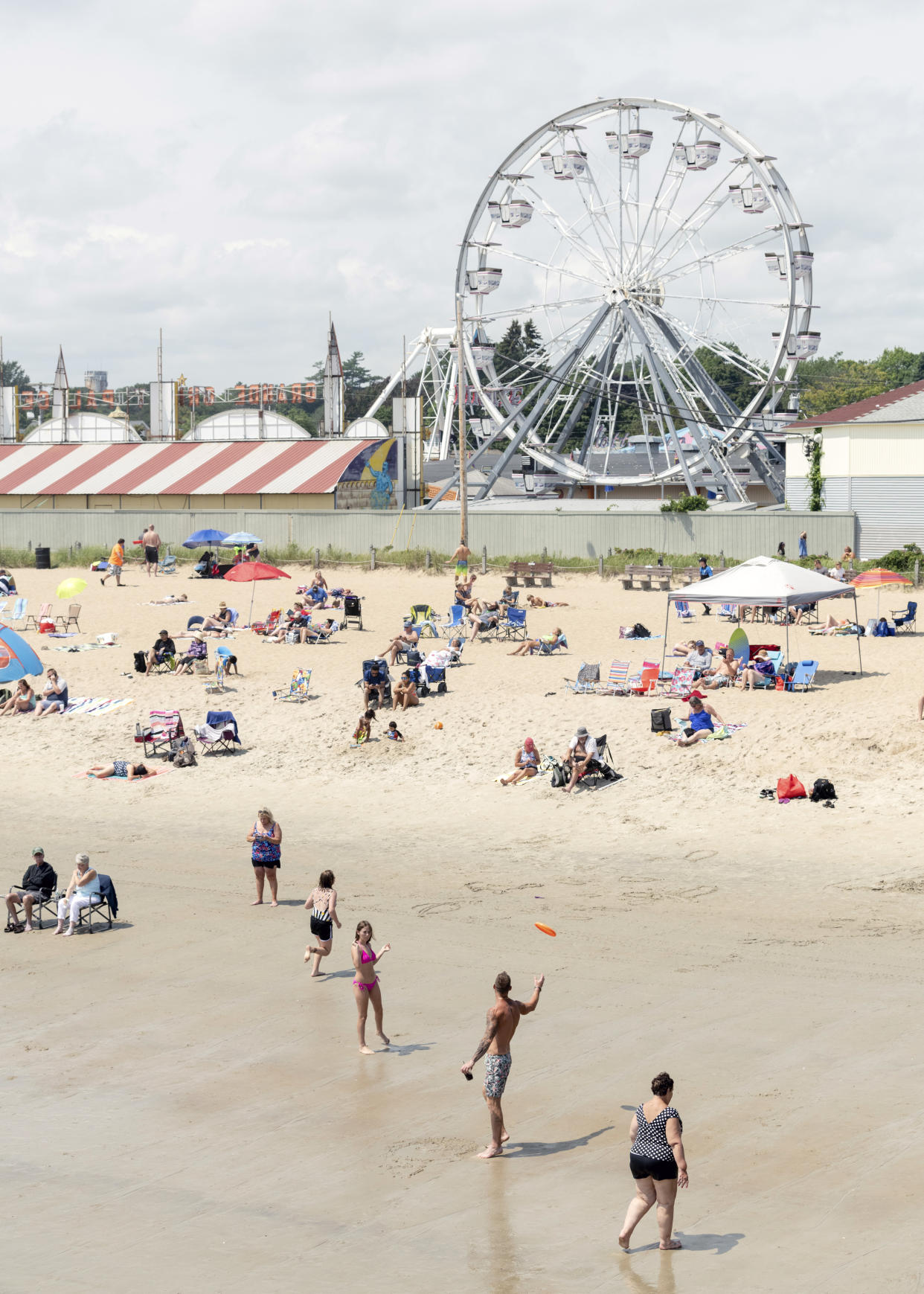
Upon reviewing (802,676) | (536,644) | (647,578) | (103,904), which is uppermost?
(647,578)

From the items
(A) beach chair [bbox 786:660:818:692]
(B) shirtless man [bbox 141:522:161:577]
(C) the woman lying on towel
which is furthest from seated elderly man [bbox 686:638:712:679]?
(B) shirtless man [bbox 141:522:161:577]

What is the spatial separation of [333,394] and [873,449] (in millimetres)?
29844

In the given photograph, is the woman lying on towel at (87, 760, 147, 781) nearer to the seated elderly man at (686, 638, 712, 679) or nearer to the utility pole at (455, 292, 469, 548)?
the seated elderly man at (686, 638, 712, 679)

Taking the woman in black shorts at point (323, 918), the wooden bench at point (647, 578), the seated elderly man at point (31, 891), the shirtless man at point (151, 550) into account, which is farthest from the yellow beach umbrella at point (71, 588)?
the woman in black shorts at point (323, 918)

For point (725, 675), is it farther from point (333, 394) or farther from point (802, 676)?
point (333, 394)

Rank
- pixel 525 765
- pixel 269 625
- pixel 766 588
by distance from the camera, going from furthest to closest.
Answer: pixel 269 625
pixel 766 588
pixel 525 765

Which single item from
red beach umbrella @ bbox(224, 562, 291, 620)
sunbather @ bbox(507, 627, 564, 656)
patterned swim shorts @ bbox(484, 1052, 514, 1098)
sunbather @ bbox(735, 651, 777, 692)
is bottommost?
patterned swim shorts @ bbox(484, 1052, 514, 1098)

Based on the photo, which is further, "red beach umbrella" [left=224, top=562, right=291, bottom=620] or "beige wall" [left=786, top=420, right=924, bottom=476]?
"beige wall" [left=786, top=420, right=924, bottom=476]

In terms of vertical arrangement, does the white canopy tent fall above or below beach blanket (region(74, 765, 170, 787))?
above

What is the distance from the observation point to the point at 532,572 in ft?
121

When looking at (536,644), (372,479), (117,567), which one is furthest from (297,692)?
(372,479)

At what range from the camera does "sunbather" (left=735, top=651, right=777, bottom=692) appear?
887 inches

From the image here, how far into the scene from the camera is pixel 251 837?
14.6m

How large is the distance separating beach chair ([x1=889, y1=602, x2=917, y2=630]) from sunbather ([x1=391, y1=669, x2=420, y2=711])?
10628 millimetres
